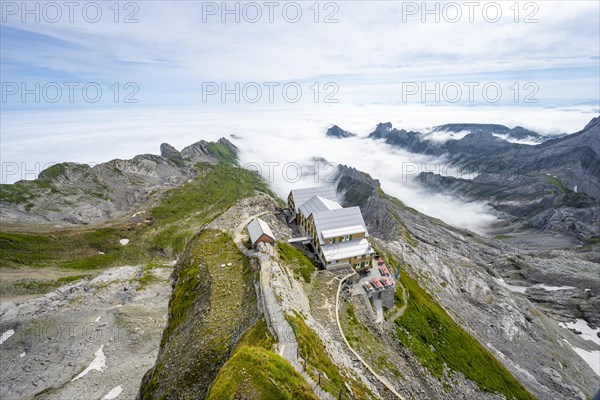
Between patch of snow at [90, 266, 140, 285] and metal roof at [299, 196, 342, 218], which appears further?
patch of snow at [90, 266, 140, 285]

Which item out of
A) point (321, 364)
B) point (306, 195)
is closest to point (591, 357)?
point (306, 195)

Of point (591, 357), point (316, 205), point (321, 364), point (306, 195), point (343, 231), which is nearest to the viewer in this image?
point (321, 364)

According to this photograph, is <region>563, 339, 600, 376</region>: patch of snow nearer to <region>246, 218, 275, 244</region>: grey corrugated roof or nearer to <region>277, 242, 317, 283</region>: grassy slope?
<region>277, 242, 317, 283</region>: grassy slope

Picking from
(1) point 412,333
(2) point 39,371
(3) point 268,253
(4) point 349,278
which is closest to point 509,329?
(1) point 412,333

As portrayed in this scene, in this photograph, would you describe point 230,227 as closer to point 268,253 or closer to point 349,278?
point 268,253

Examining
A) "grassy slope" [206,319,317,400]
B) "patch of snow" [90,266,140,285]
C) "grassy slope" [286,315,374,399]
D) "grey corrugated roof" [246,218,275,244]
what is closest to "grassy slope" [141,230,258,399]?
"grey corrugated roof" [246,218,275,244]

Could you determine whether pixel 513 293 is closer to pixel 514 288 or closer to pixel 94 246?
pixel 514 288
